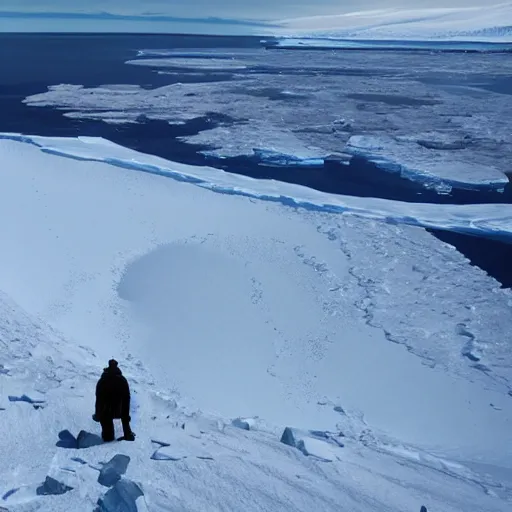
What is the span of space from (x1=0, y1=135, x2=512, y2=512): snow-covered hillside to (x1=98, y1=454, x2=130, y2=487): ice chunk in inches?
0.5

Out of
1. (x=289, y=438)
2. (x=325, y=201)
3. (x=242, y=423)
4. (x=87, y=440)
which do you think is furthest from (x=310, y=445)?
(x=325, y=201)

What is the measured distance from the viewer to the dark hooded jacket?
3762 mm

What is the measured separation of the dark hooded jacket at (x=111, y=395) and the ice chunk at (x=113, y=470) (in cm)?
30

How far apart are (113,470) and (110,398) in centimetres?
48

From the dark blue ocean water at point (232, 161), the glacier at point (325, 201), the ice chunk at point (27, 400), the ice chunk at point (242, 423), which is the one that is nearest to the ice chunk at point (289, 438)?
the ice chunk at point (242, 423)

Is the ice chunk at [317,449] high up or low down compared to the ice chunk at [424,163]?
down

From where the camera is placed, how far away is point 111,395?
12.4 ft

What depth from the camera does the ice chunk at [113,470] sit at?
3.39 meters

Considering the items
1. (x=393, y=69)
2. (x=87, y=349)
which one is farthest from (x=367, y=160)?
(x=393, y=69)

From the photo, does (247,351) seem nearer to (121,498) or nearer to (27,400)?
(27,400)

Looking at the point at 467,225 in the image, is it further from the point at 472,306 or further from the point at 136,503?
the point at 136,503

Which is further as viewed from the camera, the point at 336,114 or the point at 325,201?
the point at 336,114

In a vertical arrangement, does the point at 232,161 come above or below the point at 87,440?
above

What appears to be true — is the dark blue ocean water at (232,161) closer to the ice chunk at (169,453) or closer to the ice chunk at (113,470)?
the ice chunk at (169,453)
